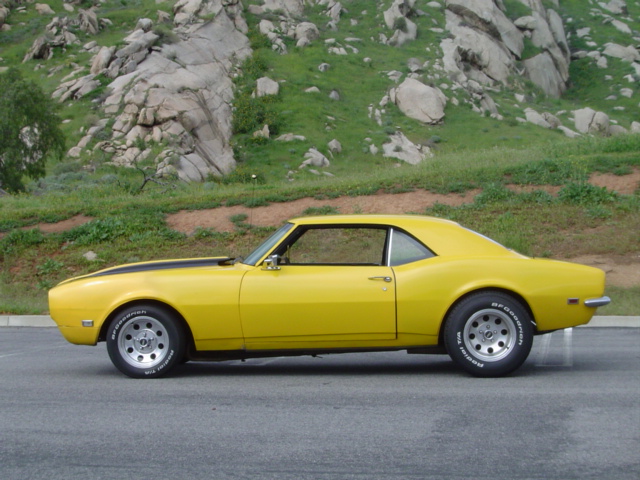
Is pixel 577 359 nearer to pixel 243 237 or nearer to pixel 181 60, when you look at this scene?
pixel 243 237

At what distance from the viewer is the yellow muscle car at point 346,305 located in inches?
272

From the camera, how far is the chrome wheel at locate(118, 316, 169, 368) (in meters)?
7.12

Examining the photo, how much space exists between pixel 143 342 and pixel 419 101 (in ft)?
138

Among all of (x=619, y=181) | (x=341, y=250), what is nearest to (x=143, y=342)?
(x=341, y=250)

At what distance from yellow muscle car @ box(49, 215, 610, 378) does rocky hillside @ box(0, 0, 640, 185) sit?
28.0 m

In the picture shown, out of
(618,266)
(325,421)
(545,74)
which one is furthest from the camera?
(545,74)

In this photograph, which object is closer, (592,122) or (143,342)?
(143,342)

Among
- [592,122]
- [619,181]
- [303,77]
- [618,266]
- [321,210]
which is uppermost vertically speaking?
[303,77]

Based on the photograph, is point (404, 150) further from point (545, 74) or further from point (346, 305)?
point (346, 305)

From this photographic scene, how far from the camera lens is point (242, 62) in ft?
159

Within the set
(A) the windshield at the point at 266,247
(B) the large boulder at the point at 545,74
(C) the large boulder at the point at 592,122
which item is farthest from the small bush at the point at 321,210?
(B) the large boulder at the point at 545,74

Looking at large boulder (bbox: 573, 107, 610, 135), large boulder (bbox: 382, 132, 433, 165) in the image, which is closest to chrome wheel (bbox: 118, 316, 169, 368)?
large boulder (bbox: 382, 132, 433, 165)

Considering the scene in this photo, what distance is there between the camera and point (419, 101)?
4738 cm

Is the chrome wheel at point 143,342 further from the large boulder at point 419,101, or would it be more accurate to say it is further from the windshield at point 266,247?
the large boulder at point 419,101
